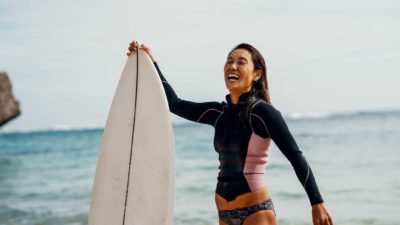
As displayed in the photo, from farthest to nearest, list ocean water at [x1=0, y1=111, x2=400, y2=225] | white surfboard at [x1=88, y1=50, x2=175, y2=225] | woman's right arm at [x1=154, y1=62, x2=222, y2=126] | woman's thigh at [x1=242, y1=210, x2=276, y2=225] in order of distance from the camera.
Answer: ocean water at [x1=0, y1=111, x2=400, y2=225], white surfboard at [x1=88, y1=50, x2=175, y2=225], woman's right arm at [x1=154, y1=62, x2=222, y2=126], woman's thigh at [x1=242, y1=210, x2=276, y2=225]

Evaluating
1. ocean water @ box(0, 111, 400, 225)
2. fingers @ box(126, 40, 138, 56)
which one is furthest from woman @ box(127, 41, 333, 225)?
ocean water @ box(0, 111, 400, 225)

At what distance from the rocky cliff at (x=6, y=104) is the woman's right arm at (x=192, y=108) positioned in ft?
54.2

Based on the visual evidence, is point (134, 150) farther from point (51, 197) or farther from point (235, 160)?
point (51, 197)

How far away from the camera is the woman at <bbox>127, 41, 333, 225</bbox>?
2.46m

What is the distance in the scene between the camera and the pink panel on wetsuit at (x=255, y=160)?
255 cm

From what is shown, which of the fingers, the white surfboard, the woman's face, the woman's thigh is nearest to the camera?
the woman's thigh

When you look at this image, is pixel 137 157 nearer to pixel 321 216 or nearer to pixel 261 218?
pixel 261 218

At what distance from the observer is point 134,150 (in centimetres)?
332

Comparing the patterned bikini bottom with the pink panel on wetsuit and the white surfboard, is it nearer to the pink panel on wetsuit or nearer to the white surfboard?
the pink panel on wetsuit

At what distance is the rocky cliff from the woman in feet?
56.5

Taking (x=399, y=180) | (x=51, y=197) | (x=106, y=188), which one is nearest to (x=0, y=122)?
(x=51, y=197)

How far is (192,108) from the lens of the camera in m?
2.94

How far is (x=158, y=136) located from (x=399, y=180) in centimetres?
960

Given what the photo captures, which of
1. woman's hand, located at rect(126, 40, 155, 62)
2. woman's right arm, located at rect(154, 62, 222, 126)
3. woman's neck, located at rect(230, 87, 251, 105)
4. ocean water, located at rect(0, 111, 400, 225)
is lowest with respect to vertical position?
ocean water, located at rect(0, 111, 400, 225)
